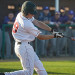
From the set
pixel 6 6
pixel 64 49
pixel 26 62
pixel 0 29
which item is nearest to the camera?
pixel 26 62

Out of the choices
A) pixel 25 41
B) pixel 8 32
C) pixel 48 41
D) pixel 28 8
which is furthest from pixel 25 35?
pixel 48 41

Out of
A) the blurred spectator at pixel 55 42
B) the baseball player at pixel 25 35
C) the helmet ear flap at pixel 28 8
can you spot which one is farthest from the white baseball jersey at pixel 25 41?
the blurred spectator at pixel 55 42

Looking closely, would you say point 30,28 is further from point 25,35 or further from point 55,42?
point 55,42

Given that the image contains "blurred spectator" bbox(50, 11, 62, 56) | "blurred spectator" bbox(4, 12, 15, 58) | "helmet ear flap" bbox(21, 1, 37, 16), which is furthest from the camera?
"blurred spectator" bbox(50, 11, 62, 56)

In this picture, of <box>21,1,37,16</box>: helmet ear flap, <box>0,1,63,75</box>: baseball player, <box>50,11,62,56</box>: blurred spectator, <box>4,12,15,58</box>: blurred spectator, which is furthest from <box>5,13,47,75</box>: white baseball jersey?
<box>50,11,62,56</box>: blurred spectator

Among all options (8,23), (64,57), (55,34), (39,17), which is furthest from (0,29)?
(55,34)

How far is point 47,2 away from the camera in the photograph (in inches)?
655

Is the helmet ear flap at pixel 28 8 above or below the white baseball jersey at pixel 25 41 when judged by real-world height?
above

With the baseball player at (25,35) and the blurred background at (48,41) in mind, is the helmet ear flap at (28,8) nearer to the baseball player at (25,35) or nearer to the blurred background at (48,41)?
the baseball player at (25,35)

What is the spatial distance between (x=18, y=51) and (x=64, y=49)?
7383 millimetres

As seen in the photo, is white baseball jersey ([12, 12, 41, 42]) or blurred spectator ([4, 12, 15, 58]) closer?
white baseball jersey ([12, 12, 41, 42])

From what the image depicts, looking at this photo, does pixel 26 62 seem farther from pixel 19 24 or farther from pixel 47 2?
pixel 47 2

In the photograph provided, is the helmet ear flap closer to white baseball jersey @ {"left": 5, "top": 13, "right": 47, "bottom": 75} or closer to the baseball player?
the baseball player

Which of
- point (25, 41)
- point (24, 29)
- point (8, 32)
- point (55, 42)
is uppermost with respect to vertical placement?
point (24, 29)
